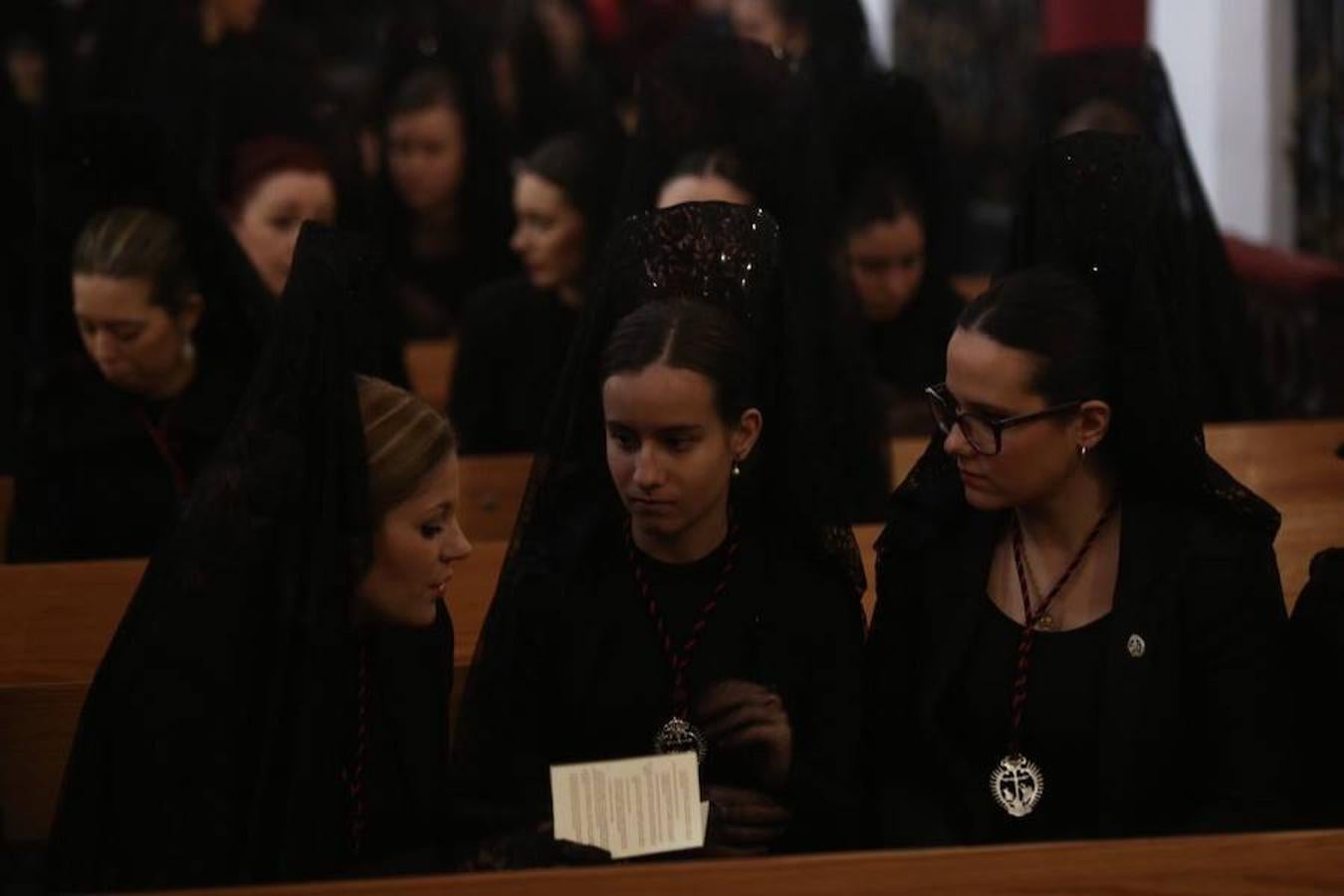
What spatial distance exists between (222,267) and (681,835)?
215 cm

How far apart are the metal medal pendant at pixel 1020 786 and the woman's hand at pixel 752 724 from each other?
13.1 inches

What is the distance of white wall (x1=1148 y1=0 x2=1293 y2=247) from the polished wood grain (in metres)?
3.64

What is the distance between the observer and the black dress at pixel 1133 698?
3428mm

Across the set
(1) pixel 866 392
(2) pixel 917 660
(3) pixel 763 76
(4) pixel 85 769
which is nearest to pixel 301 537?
(4) pixel 85 769

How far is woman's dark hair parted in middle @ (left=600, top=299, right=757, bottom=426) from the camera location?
140 inches

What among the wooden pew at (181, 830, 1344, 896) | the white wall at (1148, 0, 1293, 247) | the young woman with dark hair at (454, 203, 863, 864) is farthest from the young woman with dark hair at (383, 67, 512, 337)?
the wooden pew at (181, 830, 1344, 896)

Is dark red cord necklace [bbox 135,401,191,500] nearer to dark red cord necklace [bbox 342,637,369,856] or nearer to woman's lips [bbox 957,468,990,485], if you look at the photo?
dark red cord necklace [bbox 342,637,369,856]

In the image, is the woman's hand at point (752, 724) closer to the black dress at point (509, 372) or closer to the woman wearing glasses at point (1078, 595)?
the woman wearing glasses at point (1078, 595)

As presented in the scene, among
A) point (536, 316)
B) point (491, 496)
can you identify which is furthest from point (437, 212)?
point (491, 496)

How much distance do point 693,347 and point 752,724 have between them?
0.59 metres

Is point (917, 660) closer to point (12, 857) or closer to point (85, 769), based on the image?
point (85, 769)

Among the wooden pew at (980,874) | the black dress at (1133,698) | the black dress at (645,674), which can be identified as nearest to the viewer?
the wooden pew at (980,874)

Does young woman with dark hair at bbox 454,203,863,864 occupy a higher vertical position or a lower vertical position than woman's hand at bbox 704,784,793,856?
higher

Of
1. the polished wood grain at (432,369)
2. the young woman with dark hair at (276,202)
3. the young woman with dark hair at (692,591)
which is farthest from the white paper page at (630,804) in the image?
the polished wood grain at (432,369)
